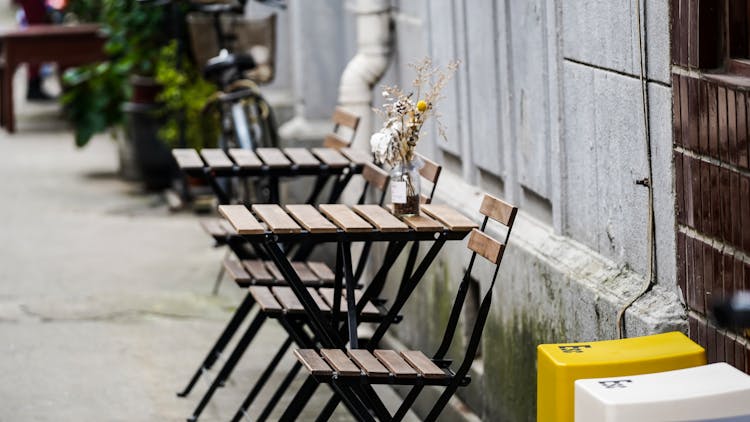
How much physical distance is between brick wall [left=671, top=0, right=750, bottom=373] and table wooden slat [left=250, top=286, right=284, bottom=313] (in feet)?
6.20

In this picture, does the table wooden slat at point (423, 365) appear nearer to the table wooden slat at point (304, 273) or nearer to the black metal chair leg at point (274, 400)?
the black metal chair leg at point (274, 400)

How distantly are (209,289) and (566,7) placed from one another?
4457 millimetres

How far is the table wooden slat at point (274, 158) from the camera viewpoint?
6.38 m

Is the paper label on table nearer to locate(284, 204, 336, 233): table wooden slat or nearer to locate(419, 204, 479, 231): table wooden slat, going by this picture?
locate(419, 204, 479, 231): table wooden slat

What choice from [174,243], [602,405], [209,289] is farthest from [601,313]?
[174,243]

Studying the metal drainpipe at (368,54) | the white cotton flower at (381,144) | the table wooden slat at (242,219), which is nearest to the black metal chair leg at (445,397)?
the table wooden slat at (242,219)

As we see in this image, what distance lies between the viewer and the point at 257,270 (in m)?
6.46

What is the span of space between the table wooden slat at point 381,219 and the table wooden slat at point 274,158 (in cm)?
98

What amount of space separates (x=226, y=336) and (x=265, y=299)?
0.75 m

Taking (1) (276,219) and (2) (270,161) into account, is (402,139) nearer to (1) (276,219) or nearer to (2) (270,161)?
(1) (276,219)

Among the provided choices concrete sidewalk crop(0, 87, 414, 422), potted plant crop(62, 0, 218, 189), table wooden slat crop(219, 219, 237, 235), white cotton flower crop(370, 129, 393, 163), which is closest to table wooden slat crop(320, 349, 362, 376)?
white cotton flower crop(370, 129, 393, 163)

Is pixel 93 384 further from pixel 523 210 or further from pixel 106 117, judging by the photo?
pixel 106 117

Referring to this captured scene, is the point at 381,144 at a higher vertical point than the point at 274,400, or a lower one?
higher

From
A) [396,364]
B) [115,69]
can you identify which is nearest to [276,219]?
[396,364]
